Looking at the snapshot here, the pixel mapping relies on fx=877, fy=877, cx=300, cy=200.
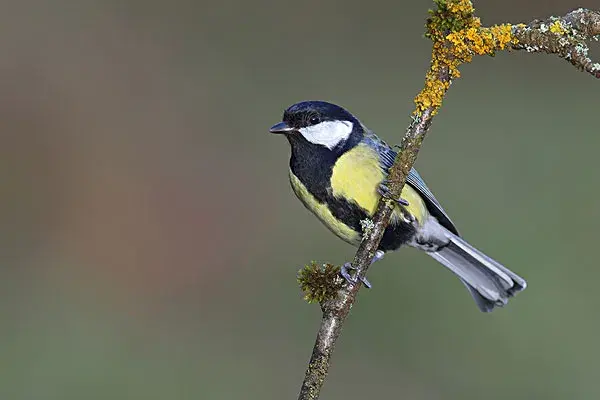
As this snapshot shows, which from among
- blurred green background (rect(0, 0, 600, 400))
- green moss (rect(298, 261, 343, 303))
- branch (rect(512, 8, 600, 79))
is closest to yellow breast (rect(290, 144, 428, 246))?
green moss (rect(298, 261, 343, 303))

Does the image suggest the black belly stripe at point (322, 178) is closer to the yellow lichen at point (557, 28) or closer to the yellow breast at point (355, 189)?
the yellow breast at point (355, 189)

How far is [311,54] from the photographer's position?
19.7 ft

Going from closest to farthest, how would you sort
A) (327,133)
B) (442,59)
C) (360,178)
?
(442,59) → (360,178) → (327,133)

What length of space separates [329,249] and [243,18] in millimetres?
2103

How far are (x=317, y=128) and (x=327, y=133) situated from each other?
33 millimetres

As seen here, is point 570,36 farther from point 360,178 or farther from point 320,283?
point 360,178

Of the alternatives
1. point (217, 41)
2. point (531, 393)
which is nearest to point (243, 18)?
point (217, 41)

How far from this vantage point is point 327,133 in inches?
97.0

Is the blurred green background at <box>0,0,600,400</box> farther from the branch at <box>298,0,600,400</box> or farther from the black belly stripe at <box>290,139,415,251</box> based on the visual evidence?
the branch at <box>298,0,600,400</box>

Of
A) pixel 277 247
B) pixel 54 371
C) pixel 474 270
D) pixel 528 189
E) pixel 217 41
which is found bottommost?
pixel 54 371

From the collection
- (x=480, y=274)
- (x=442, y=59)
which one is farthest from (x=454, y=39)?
(x=480, y=274)

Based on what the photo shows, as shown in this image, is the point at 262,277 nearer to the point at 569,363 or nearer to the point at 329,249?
the point at 329,249

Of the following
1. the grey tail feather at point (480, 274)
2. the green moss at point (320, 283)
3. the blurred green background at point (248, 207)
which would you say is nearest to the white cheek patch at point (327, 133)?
the grey tail feather at point (480, 274)

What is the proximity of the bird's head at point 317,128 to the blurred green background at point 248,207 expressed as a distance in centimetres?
172
